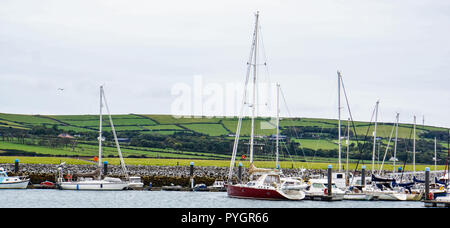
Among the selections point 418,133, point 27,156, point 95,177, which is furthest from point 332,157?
point 95,177

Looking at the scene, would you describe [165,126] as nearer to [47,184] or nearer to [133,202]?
[47,184]

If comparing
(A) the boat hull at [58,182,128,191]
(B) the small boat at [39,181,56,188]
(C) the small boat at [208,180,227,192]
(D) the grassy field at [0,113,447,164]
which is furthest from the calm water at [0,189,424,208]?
(D) the grassy field at [0,113,447,164]

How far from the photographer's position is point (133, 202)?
5572 cm

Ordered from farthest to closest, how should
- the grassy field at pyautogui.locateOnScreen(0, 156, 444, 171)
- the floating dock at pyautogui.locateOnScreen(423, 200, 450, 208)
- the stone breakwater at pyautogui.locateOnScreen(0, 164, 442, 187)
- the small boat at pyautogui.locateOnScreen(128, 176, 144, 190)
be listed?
the grassy field at pyautogui.locateOnScreen(0, 156, 444, 171), the stone breakwater at pyautogui.locateOnScreen(0, 164, 442, 187), the small boat at pyautogui.locateOnScreen(128, 176, 144, 190), the floating dock at pyautogui.locateOnScreen(423, 200, 450, 208)

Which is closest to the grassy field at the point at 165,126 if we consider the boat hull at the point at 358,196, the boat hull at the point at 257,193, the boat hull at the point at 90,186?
the boat hull at the point at 90,186

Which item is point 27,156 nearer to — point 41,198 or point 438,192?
point 41,198

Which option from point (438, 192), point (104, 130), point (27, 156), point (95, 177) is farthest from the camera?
point (104, 130)

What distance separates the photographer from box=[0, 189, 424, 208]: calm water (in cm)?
5144

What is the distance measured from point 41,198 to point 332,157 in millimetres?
74823

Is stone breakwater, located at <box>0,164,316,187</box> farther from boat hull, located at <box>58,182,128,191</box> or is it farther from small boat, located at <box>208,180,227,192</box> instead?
boat hull, located at <box>58,182,128,191</box>

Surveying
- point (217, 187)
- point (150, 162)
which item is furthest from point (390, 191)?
point (150, 162)

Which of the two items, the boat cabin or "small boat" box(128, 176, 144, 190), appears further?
"small boat" box(128, 176, 144, 190)

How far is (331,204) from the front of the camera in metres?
57.1
